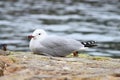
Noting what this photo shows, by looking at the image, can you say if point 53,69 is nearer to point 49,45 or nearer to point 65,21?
point 49,45

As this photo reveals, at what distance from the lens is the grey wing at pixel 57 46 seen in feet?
26.6

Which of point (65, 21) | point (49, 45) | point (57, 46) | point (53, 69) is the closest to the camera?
point (53, 69)

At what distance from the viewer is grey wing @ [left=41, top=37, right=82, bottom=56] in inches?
319

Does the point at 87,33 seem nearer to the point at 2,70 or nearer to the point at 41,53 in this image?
the point at 41,53

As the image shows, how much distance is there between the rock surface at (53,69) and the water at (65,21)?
9370mm

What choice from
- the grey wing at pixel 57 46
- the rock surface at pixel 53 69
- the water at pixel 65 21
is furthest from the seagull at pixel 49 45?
the water at pixel 65 21

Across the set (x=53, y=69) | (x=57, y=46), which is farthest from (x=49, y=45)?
(x=53, y=69)

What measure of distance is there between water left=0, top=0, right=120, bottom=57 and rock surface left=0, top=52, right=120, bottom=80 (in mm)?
9370

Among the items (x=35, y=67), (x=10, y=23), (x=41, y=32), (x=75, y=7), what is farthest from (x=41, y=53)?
(x=75, y=7)

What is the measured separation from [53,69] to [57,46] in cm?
227

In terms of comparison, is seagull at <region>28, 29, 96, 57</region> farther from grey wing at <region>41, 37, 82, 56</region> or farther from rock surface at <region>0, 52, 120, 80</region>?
rock surface at <region>0, 52, 120, 80</region>

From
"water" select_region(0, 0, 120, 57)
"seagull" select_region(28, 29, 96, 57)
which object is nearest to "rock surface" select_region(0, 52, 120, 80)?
"seagull" select_region(28, 29, 96, 57)

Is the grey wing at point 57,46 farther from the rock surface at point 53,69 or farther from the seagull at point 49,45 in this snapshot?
the rock surface at point 53,69

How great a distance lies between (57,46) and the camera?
8242 mm
